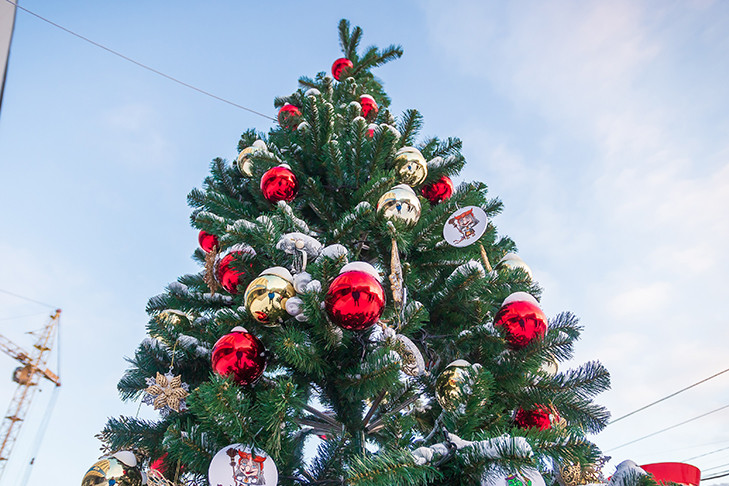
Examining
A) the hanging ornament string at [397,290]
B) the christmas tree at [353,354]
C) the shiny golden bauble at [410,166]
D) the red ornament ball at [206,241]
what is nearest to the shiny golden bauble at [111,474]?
the christmas tree at [353,354]

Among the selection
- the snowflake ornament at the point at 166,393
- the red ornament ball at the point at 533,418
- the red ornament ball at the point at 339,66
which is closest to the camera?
the snowflake ornament at the point at 166,393

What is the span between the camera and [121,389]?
4.71ft

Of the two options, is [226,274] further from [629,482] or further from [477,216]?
[629,482]

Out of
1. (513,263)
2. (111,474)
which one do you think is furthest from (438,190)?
(111,474)

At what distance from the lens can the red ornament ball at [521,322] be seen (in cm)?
121

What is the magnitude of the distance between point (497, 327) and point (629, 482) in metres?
0.48

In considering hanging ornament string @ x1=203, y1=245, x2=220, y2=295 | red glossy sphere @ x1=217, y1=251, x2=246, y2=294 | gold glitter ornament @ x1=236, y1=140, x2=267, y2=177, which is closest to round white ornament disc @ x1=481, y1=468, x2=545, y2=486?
red glossy sphere @ x1=217, y1=251, x2=246, y2=294

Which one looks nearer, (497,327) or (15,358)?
(497,327)

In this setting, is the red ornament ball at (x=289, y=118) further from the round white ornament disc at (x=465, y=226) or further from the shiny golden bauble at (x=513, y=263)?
the shiny golden bauble at (x=513, y=263)

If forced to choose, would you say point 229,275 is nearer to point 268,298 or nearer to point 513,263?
point 268,298

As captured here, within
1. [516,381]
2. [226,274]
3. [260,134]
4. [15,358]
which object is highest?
[15,358]

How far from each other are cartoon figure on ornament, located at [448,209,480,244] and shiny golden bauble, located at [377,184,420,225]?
155mm

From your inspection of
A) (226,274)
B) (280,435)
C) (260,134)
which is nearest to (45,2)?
(260,134)

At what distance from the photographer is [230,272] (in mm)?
1507
